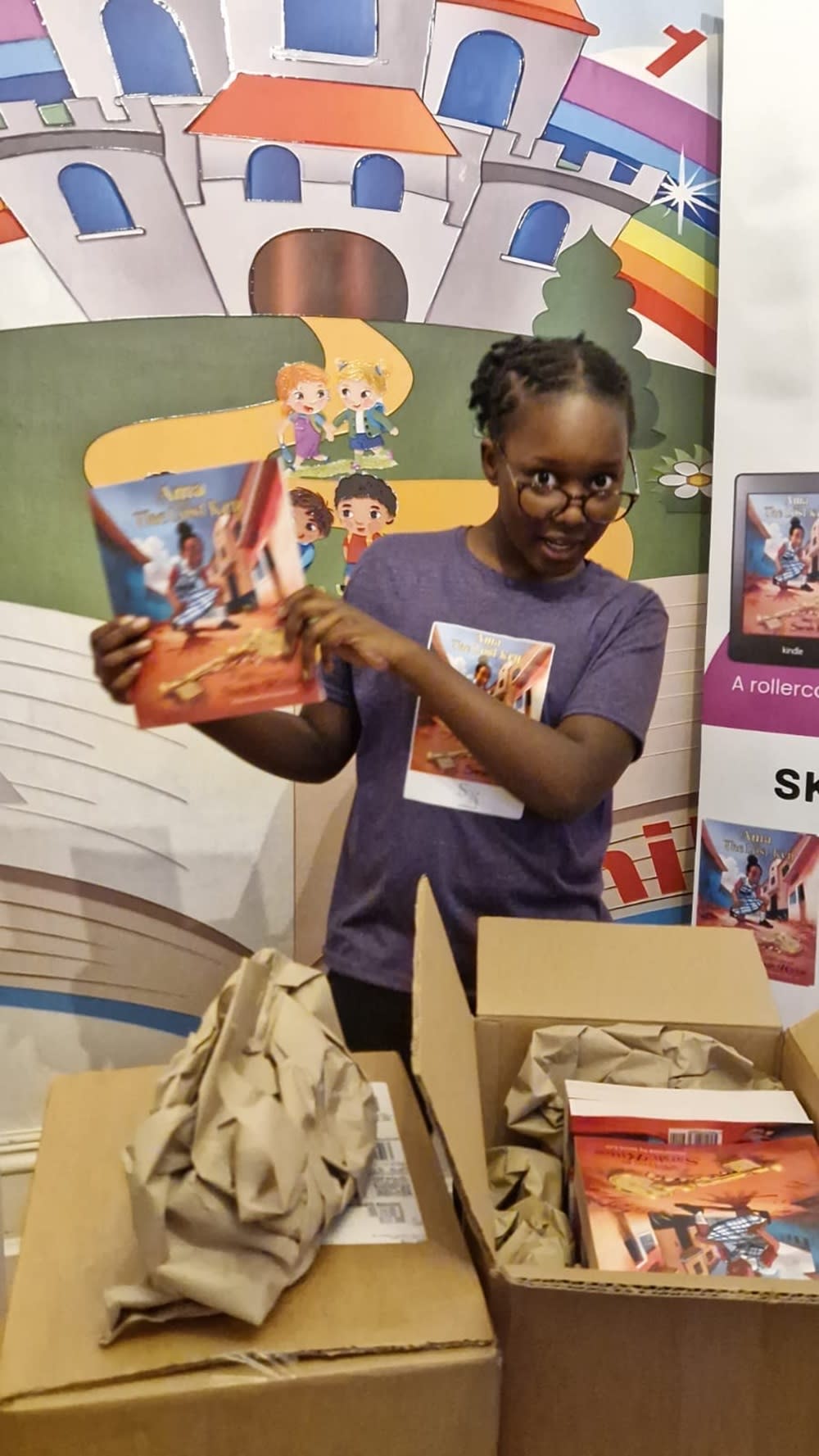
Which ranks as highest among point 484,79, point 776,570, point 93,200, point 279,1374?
point 484,79

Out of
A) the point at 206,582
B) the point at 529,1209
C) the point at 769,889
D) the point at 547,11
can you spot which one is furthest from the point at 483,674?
the point at 547,11

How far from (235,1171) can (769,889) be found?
1289 mm

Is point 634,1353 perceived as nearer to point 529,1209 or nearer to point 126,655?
point 529,1209

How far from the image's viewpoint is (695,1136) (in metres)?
0.78

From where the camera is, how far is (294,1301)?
628mm

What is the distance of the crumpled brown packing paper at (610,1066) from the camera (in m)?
0.86

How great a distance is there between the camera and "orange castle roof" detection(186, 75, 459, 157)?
1.44 m

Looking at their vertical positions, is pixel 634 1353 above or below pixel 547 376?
below

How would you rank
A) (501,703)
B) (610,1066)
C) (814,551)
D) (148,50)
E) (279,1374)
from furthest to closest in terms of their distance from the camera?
1. (814,551)
2. (148,50)
3. (501,703)
4. (610,1066)
5. (279,1374)

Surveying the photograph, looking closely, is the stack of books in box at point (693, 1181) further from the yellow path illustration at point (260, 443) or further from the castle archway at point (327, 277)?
the castle archway at point (327, 277)

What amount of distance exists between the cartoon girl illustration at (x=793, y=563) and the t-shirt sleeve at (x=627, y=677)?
63 cm

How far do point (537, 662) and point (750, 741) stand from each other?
74 cm

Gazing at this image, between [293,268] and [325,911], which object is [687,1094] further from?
[293,268]

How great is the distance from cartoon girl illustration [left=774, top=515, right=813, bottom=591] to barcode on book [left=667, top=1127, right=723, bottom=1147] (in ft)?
3.53
